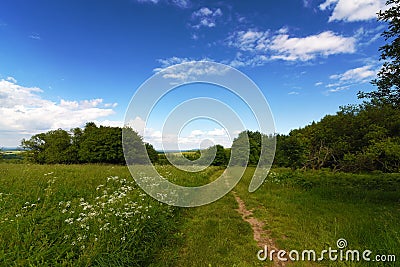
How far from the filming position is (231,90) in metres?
8.03

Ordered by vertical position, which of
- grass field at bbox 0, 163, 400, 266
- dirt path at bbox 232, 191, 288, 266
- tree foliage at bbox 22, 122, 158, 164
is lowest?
dirt path at bbox 232, 191, 288, 266

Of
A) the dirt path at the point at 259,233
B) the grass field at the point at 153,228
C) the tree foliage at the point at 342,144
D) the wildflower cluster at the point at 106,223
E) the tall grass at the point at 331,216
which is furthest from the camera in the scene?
the tree foliage at the point at 342,144

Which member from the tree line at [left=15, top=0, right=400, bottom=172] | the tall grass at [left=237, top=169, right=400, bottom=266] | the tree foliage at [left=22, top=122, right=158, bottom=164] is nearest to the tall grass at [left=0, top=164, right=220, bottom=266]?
the tall grass at [left=237, top=169, right=400, bottom=266]

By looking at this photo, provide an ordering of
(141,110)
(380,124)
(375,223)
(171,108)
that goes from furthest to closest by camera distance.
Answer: (380,124) < (171,108) < (141,110) < (375,223)

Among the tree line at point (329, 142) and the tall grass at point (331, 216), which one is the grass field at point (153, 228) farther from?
the tree line at point (329, 142)

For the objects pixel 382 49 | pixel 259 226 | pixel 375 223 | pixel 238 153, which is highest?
pixel 382 49

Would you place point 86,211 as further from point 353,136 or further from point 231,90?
point 353,136

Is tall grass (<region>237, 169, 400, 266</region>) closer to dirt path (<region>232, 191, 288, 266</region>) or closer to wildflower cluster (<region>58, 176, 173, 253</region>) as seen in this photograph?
dirt path (<region>232, 191, 288, 266</region>)

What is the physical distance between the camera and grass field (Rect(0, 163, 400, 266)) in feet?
13.0

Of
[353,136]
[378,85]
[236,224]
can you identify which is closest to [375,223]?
[236,224]

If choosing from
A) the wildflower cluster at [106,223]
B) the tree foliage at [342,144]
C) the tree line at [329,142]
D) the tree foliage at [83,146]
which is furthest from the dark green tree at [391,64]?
the tree foliage at [83,146]

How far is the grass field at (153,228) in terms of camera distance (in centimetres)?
396

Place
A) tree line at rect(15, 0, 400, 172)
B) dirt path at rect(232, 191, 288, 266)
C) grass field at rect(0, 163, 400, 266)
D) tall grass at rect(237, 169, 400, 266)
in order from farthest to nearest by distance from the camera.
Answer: tree line at rect(15, 0, 400, 172) < dirt path at rect(232, 191, 288, 266) < tall grass at rect(237, 169, 400, 266) < grass field at rect(0, 163, 400, 266)

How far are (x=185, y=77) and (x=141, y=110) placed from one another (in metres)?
2.25
